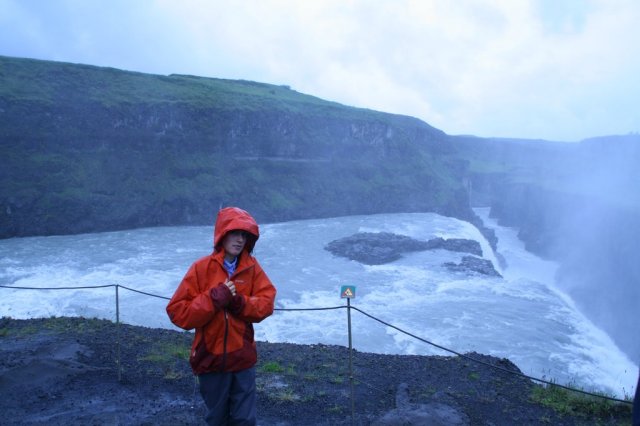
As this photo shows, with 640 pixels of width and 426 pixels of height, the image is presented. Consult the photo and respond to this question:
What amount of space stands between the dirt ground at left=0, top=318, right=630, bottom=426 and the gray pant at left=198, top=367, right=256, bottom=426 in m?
1.94

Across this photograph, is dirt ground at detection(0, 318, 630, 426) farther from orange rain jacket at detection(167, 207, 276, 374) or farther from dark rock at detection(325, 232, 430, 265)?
dark rock at detection(325, 232, 430, 265)

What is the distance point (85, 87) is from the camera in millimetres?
53281

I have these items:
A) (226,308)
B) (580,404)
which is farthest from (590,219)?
(226,308)

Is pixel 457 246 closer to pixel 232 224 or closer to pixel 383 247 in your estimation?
pixel 383 247

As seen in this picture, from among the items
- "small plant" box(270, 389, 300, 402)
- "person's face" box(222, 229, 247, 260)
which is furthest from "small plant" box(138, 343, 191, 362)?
"person's face" box(222, 229, 247, 260)

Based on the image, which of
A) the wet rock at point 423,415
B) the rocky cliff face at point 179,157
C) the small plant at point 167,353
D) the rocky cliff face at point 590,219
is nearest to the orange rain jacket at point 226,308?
the wet rock at point 423,415

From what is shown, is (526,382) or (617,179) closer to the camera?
(526,382)

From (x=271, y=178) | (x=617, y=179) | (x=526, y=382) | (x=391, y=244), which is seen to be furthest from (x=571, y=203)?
(x=526, y=382)

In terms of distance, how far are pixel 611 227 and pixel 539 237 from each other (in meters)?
9.62

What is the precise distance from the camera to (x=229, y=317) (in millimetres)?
3438

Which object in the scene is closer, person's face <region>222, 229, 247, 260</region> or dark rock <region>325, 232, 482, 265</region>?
person's face <region>222, 229, 247, 260</region>

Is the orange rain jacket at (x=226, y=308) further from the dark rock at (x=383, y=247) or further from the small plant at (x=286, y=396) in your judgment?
the dark rock at (x=383, y=247)

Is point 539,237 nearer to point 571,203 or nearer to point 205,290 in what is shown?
point 571,203

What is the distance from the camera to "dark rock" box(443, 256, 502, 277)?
2896cm
